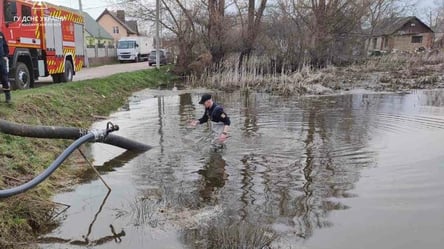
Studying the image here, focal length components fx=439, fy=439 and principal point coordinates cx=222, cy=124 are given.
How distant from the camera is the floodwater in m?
5.24

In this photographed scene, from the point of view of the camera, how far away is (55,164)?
616 centimetres

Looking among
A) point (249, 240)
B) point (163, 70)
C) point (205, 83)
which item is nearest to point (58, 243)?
point (249, 240)

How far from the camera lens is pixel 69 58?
61.7 ft

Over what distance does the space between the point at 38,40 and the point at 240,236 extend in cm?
1303

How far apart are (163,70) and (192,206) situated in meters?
27.7

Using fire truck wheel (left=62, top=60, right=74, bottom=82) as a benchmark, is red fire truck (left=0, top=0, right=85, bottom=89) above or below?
above

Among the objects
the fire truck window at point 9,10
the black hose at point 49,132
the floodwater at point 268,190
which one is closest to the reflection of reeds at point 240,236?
the floodwater at point 268,190

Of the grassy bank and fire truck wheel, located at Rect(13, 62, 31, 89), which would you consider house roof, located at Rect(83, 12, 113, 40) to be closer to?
the grassy bank

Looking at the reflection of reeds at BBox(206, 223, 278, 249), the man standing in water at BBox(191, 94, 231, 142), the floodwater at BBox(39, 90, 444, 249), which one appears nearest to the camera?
the reflection of reeds at BBox(206, 223, 278, 249)

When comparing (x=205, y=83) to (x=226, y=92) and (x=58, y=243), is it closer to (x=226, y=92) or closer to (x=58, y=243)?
(x=226, y=92)

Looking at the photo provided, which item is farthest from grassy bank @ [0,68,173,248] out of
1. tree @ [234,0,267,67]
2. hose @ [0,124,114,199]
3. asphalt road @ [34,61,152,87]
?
tree @ [234,0,267,67]

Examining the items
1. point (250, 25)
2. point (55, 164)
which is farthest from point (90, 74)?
point (55, 164)

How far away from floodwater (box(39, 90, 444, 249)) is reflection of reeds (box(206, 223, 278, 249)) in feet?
0.05

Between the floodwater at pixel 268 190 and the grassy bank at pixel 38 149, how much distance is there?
321mm
